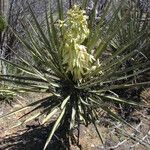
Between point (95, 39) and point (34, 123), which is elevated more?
point (95, 39)

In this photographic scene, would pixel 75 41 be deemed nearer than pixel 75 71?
Yes

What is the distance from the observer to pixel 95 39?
505 centimetres

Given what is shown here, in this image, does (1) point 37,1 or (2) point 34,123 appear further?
(1) point 37,1

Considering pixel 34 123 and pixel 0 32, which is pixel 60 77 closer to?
pixel 34 123

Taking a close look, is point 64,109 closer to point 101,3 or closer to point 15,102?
point 15,102

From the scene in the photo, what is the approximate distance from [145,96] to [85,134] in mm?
1394

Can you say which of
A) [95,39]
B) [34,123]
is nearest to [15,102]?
[34,123]

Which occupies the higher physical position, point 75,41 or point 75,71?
point 75,41

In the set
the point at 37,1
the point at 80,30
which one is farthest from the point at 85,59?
the point at 37,1

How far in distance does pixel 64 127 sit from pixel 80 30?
1.28 m

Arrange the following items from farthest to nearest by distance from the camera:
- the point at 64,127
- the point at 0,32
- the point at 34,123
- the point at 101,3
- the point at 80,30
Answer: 1. the point at 101,3
2. the point at 0,32
3. the point at 34,123
4. the point at 64,127
5. the point at 80,30

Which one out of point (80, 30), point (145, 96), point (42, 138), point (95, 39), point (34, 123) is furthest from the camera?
point (145, 96)

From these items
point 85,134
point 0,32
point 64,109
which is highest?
point 0,32

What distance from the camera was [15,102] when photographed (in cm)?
700
